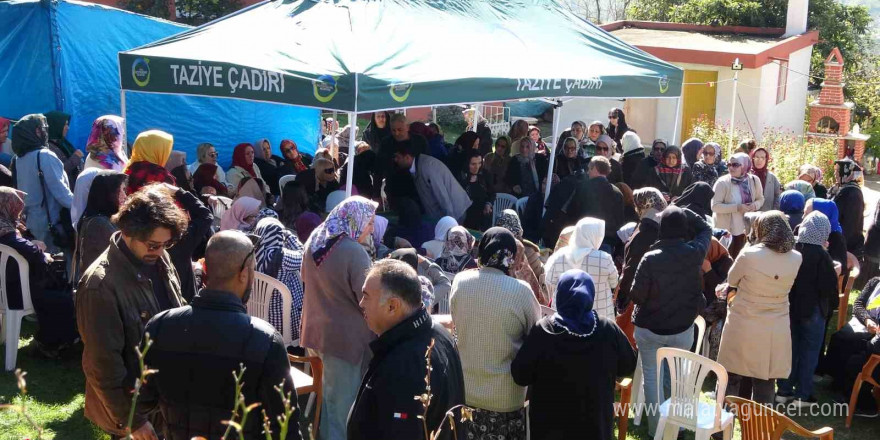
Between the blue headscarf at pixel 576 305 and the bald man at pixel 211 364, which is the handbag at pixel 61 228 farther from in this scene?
the blue headscarf at pixel 576 305

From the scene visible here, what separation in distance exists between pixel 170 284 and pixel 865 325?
15.6ft

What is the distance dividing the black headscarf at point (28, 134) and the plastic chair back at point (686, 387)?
471cm

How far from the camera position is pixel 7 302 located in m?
5.66

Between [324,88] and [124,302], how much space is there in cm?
308

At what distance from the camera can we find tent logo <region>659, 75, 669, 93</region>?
886cm

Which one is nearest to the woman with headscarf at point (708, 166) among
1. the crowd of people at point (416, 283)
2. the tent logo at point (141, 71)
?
the crowd of people at point (416, 283)

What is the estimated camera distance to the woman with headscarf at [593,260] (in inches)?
205

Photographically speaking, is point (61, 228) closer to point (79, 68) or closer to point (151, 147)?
point (151, 147)

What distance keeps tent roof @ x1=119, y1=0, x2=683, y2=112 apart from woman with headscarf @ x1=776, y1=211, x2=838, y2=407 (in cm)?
258

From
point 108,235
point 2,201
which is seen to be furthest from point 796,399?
point 2,201

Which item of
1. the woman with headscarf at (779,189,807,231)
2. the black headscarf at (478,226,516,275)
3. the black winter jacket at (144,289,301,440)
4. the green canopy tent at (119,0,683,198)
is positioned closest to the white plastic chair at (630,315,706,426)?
the black headscarf at (478,226,516,275)

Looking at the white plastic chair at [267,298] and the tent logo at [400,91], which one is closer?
the white plastic chair at [267,298]

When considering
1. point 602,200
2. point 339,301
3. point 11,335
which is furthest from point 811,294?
point 11,335

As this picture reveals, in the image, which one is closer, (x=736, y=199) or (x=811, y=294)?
(x=811, y=294)
